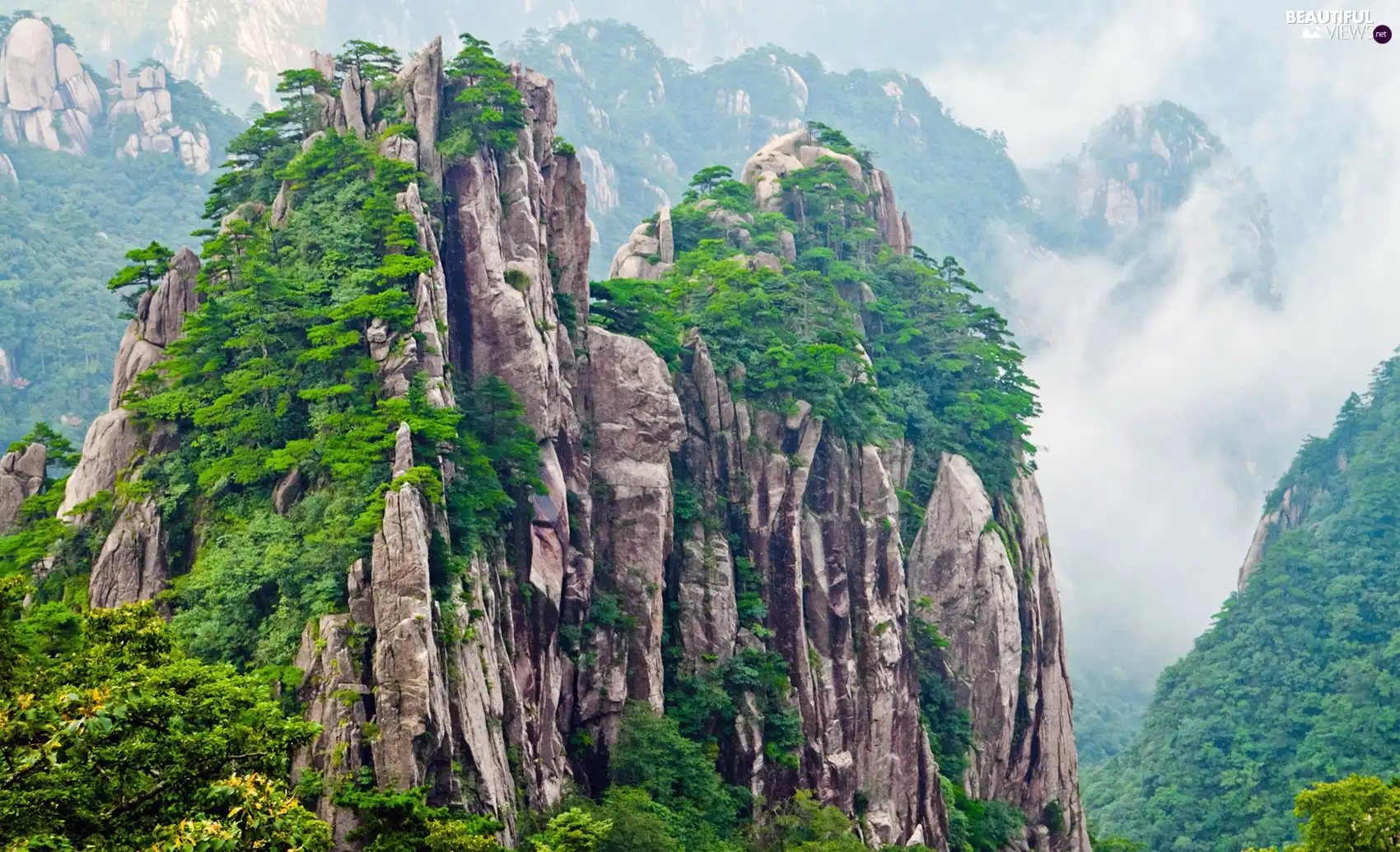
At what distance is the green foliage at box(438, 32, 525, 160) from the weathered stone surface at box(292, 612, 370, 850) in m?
17.6

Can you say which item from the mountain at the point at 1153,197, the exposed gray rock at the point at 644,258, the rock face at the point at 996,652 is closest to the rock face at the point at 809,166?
the exposed gray rock at the point at 644,258

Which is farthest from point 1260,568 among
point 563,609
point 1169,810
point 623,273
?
point 563,609

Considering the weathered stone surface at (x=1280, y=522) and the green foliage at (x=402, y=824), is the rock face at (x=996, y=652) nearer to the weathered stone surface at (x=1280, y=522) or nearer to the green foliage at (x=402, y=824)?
the green foliage at (x=402, y=824)

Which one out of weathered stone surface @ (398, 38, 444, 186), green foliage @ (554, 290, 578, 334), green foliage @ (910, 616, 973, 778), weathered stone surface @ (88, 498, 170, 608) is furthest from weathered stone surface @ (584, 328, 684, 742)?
green foliage @ (910, 616, 973, 778)

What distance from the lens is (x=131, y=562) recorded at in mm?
32938

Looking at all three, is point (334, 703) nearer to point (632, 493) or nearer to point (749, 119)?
point (632, 493)

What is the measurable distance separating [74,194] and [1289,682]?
79.0 meters

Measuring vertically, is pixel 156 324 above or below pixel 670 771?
above

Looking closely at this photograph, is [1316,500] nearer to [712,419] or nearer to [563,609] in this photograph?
[712,419]

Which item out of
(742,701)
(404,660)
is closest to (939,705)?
(742,701)

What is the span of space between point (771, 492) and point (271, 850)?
31.7 m

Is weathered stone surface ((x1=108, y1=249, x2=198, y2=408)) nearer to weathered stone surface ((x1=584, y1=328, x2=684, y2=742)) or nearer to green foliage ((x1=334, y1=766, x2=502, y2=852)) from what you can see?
weathered stone surface ((x1=584, y1=328, x2=684, y2=742))

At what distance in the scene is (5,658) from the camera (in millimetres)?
21984

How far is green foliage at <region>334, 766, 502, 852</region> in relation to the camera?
86.1 feet
